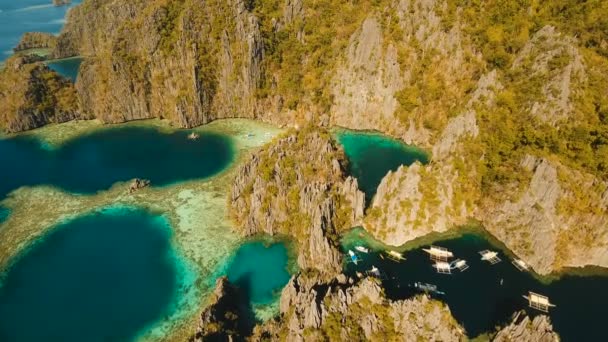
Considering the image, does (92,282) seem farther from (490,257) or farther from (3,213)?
(490,257)

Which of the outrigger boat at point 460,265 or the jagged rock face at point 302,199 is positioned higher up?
the jagged rock face at point 302,199

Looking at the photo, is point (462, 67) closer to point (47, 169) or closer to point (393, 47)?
point (393, 47)

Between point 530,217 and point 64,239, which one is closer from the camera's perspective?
point 530,217

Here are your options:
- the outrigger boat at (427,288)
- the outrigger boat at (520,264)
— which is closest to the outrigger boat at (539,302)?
the outrigger boat at (520,264)

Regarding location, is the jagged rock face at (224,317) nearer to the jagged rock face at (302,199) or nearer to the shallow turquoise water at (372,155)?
the jagged rock face at (302,199)

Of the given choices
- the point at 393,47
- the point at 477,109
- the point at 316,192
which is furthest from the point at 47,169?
the point at 477,109

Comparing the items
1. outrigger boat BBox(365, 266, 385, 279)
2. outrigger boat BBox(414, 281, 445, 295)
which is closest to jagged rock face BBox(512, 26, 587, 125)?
outrigger boat BBox(414, 281, 445, 295)
